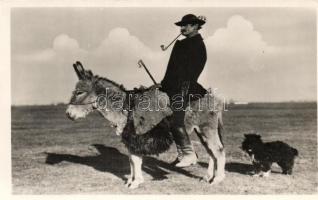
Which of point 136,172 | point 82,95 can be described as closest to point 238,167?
point 136,172

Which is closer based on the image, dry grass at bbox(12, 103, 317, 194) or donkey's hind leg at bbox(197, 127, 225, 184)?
donkey's hind leg at bbox(197, 127, 225, 184)

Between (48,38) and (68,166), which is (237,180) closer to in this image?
(68,166)

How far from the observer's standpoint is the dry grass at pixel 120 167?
24.9 ft

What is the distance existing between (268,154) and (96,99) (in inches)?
115

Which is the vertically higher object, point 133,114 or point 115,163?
point 133,114

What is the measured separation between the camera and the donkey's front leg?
24.3 feet

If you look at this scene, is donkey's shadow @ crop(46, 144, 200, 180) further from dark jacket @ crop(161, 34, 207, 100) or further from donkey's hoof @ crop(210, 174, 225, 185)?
dark jacket @ crop(161, 34, 207, 100)

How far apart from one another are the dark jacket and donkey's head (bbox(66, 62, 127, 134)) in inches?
31.6

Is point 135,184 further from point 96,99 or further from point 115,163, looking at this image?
point 96,99

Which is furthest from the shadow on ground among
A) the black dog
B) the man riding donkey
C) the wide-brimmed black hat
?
the wide-brimmed black hat

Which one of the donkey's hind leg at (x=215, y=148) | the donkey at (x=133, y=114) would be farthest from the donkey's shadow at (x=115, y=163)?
the donkey at (x=133, y=114)

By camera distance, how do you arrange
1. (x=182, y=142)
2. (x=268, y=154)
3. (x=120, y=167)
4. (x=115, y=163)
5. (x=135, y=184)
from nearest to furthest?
(x=135, y=184) < (x=268, y=154) < (x=182, y=142) < (x=120, y=167) < (x=115, y=163)

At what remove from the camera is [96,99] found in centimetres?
744
